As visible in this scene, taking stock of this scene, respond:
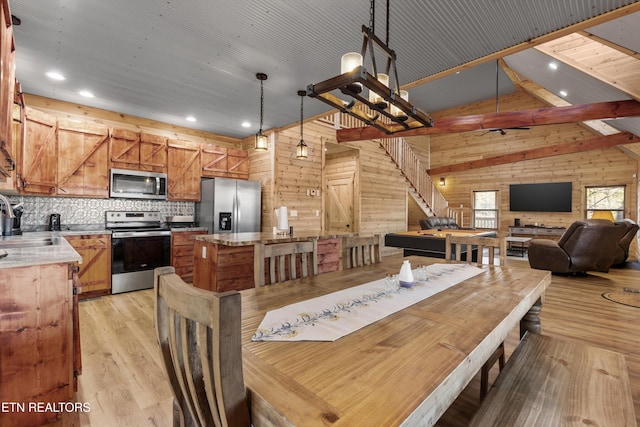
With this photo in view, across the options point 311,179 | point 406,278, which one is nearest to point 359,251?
point 406,278

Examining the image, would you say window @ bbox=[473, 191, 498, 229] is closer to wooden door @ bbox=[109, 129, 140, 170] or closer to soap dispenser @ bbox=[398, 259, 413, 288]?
soap dispenser @ bbox=[398, 259, 413, 288]

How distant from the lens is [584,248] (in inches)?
204

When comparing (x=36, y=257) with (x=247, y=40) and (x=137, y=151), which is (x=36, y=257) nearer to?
(x=247, y=40)

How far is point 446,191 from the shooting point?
36.9 feet

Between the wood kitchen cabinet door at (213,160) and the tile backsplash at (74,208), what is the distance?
91cm

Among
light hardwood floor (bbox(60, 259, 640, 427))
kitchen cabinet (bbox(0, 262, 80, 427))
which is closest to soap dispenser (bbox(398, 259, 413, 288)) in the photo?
light hardwood floor (bbox(60, 259, 640, 427))

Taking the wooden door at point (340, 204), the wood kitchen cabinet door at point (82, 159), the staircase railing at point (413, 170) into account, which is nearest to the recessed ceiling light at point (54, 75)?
the wood kitchen cabinet door at point (82, 159)

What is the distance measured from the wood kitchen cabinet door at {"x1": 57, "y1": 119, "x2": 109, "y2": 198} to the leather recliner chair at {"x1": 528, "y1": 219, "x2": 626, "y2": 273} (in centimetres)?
780

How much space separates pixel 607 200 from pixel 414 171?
5.32m

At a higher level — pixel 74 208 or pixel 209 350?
pixel 74 208

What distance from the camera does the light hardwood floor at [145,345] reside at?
183 cm

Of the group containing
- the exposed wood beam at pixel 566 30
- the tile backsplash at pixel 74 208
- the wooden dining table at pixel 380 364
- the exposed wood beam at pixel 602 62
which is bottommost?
the wooden dining table at pixel 380 364

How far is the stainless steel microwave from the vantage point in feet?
14.8

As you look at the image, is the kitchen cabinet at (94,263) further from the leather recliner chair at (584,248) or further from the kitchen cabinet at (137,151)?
the leather recliner chair at (584,248)
